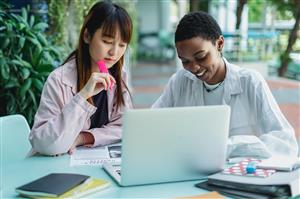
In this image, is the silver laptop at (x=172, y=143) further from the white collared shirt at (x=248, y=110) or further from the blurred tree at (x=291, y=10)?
the blurred tree at (x=291, y=10)

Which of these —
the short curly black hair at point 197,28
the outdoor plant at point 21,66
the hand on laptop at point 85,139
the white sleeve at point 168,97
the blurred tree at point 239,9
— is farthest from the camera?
the blurred tree at point 239,9

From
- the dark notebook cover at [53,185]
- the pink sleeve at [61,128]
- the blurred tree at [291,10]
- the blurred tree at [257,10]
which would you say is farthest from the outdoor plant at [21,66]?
the blurred tree at [291,10]

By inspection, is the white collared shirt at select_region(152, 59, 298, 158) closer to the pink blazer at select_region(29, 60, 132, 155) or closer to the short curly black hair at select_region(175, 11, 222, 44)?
the short curly black hair at select_region(175, 11, 222, 44)

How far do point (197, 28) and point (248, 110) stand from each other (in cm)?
39

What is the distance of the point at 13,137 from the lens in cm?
198

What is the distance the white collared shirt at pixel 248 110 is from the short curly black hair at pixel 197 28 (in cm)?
17

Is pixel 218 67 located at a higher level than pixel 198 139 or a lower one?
higher

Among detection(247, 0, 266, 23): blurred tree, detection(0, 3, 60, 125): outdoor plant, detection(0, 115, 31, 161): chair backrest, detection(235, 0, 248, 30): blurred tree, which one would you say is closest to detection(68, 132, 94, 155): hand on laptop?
detection(0, 115, 31, 161): chair backrest

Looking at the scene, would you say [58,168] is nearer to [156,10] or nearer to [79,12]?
[79,12]

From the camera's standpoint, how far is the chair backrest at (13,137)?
1.93 m

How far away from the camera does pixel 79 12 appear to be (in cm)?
420

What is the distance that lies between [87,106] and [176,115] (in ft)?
1.61

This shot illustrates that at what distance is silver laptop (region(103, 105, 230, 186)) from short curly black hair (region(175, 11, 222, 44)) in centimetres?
47

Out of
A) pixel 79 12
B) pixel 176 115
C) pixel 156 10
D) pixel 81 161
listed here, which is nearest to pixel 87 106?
pixel 81 161
